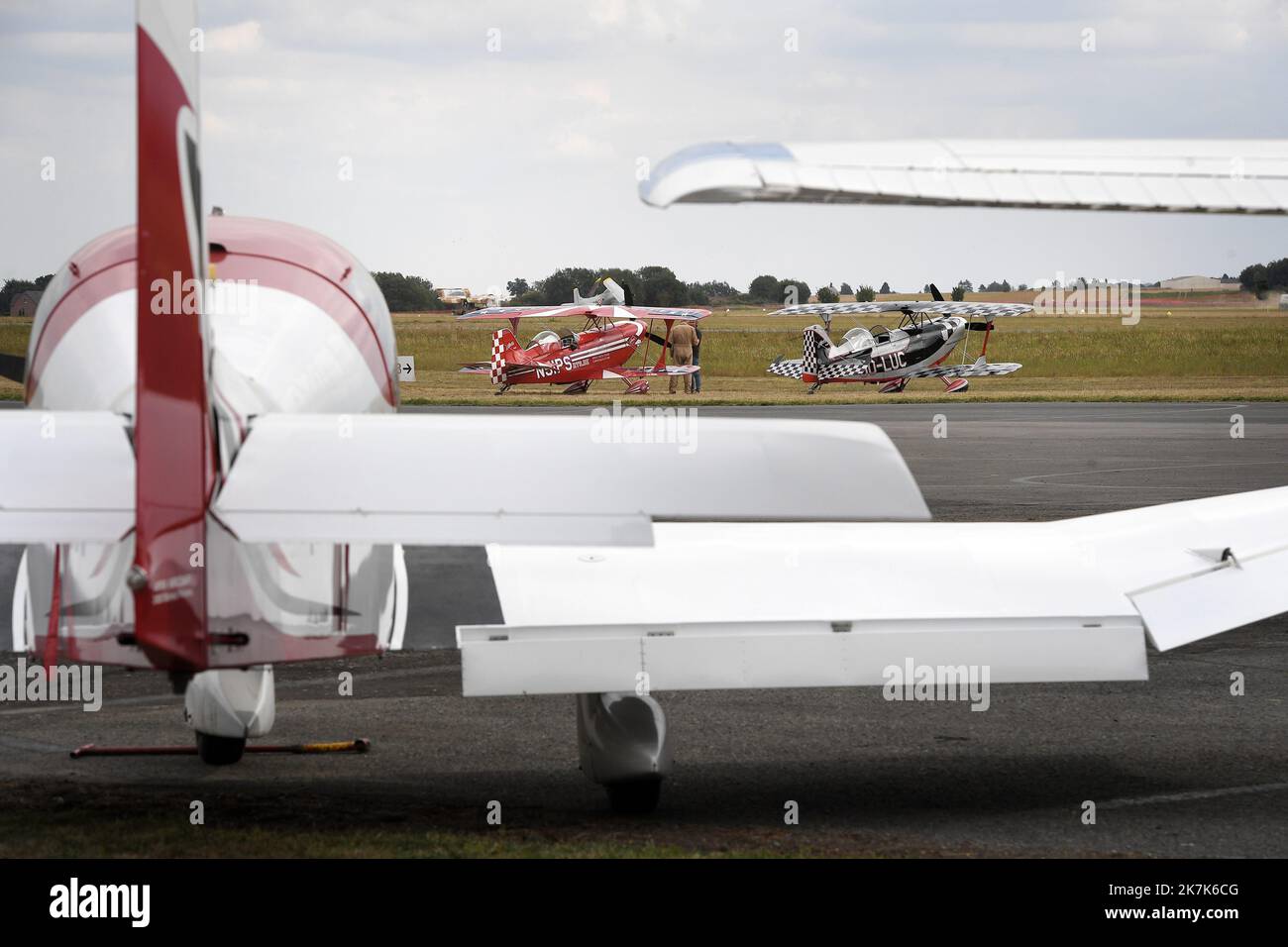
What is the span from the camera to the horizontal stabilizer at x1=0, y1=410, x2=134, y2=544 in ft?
15.0

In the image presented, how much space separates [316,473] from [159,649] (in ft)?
2.21

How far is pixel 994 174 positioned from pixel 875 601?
8.92 ft

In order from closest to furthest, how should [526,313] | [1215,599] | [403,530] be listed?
[403,530] < [1215,599] < [526,313]

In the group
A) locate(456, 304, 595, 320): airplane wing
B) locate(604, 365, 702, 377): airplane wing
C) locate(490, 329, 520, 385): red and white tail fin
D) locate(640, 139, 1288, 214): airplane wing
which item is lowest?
locate(640, 139, 1288, 214): airplane wing

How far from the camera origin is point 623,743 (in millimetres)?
6629

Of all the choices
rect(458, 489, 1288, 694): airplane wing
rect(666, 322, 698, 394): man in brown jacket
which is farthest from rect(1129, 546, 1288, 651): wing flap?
rect(666, 322, 698, 394): man in brown jacket

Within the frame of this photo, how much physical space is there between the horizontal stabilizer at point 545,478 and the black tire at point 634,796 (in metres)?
2.22

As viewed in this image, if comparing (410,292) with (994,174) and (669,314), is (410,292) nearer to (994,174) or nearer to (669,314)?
(669,314)

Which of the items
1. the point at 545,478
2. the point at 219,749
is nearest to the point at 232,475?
the point at 545,478

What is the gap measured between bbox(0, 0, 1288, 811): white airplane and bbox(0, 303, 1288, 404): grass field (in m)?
9.75

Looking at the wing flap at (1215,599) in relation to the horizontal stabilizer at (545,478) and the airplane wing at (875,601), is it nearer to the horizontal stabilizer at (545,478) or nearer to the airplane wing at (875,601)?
the airplane wing at (875,601)

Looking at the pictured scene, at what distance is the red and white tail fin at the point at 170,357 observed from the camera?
4480 millimetres

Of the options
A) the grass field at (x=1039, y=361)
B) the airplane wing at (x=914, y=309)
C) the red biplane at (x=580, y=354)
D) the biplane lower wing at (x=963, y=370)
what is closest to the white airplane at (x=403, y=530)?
Result: the grass field at (x=1039, y=361)

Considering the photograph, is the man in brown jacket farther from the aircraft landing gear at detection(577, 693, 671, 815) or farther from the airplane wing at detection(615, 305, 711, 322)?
the aircraft landing gear at detection(577, 693, 671, 815)
